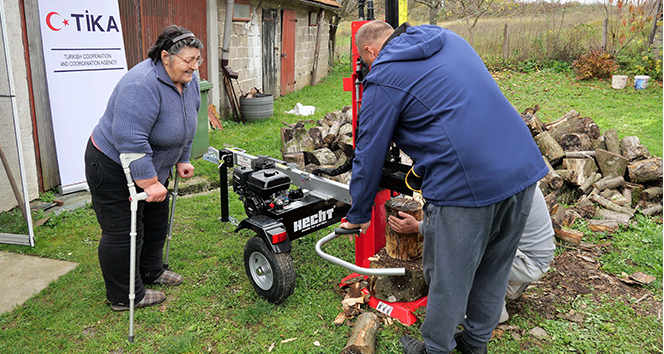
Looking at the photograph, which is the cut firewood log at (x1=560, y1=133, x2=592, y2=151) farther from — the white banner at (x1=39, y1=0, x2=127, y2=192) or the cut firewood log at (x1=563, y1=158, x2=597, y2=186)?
the white banner at (x1=39, y1=0, x2=127, y2=192)

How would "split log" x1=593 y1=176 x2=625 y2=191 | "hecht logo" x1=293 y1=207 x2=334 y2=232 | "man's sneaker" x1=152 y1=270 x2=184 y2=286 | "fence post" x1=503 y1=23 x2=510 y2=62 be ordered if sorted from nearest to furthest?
1. "hecht logo" x1=293 y1=207 x2=334 y2=232
2. "man's sneaker" x1=152 y1=270 x2=184 y2=286
3. "split log" x1=593 y1=176 x2=625 y2=191
4. "fence post" x1=503 y1=23 x2=510 y2=62

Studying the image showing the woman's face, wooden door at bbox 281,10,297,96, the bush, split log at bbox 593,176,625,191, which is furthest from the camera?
the bush

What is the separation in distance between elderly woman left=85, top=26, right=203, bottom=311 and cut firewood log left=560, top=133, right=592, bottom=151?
15.4 feet

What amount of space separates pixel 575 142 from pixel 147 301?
523 centimetres

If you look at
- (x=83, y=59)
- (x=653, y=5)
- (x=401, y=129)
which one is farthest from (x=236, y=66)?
(x=653, y=5)

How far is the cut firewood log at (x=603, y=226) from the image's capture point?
4.38 m

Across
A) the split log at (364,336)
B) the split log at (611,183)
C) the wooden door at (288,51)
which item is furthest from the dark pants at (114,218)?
the wooden door at (288,51)

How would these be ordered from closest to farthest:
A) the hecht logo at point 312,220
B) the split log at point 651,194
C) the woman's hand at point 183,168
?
the hecht logo at point 312,220 → the woman's hand at point 183,168 → the split log at point 651,194

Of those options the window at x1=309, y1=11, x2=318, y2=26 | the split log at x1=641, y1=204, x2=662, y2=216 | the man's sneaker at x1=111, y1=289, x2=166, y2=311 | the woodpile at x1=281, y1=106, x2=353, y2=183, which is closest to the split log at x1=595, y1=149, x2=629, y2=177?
the split log at x1=641, y1=204, x2=662, y2=216

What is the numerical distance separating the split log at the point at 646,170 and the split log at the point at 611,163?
9 centimetres

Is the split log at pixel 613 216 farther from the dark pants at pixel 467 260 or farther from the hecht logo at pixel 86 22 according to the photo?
the hecht logo at pixel 86 22

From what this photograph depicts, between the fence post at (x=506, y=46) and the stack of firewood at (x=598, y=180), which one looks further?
the fence post at (x=506, y=46)

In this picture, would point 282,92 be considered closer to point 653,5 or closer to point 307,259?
point 307,259

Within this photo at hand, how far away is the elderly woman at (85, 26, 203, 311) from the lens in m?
2.81
